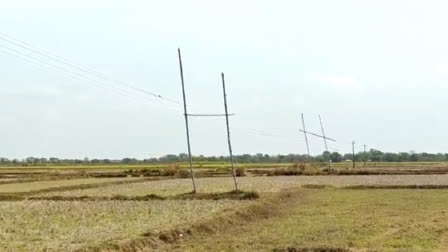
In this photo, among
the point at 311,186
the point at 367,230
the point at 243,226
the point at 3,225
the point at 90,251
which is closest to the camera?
the point at 90,251

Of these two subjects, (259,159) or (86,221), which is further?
(259,159)

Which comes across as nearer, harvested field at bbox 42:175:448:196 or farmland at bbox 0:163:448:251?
farmland at bbox 0:163:448:251

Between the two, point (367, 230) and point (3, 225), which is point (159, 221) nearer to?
point (3, 225)

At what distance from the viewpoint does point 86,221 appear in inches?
839

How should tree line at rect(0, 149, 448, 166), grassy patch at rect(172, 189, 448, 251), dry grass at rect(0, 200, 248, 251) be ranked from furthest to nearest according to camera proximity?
tree line at rect(0, 149, 448, 166), dry grass at rect(0, 200, 248, 251), grassy patch at rect(172, 189, 448, 251)

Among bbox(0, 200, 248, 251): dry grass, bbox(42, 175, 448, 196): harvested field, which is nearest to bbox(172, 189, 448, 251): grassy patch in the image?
bbox(0, 200, 248, 251): dry grass

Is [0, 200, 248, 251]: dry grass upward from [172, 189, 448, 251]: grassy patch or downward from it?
upward

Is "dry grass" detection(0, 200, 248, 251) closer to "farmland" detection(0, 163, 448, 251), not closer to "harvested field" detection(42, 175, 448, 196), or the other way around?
"farmland" detection(0, 163, 448, 251)

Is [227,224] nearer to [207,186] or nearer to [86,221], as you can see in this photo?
[86,221]

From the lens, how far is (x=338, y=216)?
2347 centimetres

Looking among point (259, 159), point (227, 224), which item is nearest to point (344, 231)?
point (227, 224)

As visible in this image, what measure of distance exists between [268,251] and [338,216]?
29.4 ft

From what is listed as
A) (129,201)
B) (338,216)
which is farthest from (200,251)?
(129,201)

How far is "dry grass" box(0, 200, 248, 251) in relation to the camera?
A: 1599cm
